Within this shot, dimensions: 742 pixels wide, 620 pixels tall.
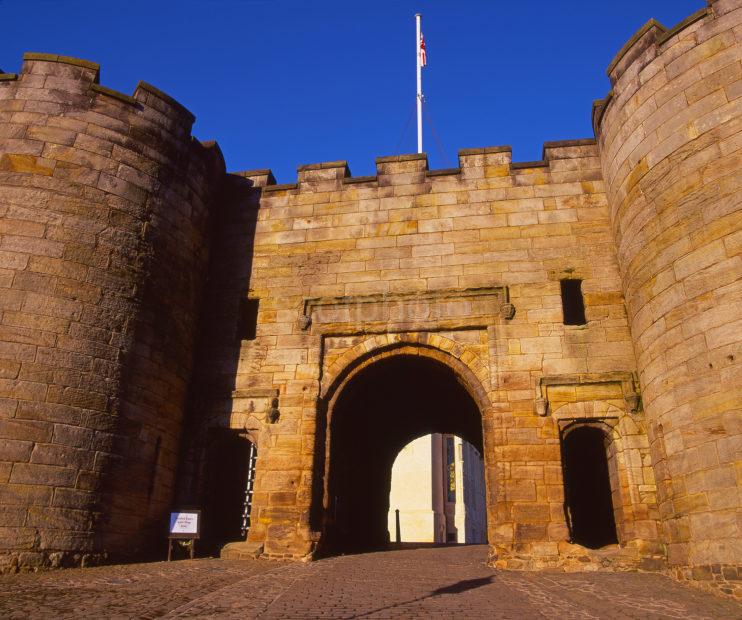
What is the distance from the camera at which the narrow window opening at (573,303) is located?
10.3 metres

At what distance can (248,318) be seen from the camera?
449 inches

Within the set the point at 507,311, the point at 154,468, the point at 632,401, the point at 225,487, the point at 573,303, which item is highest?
the point at 573,303

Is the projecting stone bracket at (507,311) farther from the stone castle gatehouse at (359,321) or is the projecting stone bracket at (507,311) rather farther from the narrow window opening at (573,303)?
the narrow window opening at (573,303)

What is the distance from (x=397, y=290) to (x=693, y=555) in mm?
5824

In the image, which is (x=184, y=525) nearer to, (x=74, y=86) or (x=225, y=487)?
(x=225, y=487)

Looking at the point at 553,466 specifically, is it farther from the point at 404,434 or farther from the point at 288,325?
the point at 404,434

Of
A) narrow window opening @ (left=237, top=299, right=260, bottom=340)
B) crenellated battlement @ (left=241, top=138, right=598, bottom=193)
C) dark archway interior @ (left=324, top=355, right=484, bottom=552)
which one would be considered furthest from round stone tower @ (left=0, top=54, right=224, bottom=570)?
dark archway interior @ (left=324, top=355, right=484, bottom=552)

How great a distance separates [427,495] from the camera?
32.9m

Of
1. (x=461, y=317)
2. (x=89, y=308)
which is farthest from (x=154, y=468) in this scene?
(x=461, y=317)

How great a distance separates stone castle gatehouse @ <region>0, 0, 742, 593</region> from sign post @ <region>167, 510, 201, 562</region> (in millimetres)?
471

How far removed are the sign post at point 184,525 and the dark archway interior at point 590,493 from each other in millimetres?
7008

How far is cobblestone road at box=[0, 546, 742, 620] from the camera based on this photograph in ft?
18.0

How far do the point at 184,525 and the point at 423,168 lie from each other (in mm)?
7473

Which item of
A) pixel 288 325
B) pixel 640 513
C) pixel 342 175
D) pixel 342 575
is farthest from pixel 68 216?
pixel 640 513
